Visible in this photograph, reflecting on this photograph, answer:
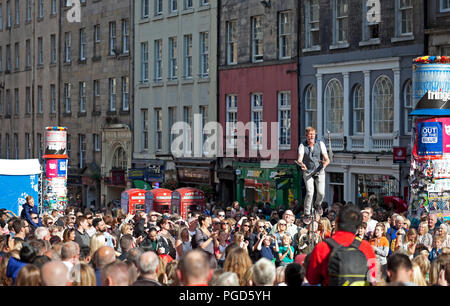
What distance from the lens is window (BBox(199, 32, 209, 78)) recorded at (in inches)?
1715

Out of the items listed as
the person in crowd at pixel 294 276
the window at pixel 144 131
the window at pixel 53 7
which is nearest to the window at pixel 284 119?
the window at pixel 144 131

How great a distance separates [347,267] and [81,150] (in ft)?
154

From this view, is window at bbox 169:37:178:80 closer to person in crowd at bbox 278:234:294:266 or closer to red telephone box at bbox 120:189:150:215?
red telephone box at bbox 120:189:150:215

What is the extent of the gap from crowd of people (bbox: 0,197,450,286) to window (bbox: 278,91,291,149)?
59.1 feet

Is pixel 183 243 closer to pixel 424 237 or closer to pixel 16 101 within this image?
pixel 424 237

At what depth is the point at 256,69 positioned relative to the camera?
39.9 m

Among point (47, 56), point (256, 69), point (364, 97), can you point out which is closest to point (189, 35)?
point (256, 69)


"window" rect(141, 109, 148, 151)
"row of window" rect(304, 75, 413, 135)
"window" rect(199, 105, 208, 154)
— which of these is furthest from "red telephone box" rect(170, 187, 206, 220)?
"window" rect(141, 109, 148, 151)

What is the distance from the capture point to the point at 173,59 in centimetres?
4634

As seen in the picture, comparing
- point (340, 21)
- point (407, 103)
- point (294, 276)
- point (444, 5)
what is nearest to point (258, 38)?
point (340, 21)

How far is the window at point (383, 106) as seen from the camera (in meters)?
32.8

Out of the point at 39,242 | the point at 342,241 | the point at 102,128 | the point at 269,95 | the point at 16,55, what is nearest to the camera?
the point at 342,241

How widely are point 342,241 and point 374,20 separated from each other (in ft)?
80.3
